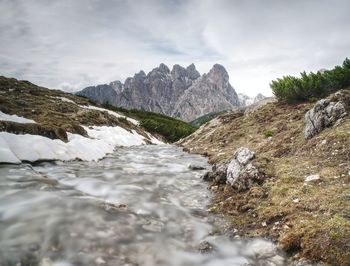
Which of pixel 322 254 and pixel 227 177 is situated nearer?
pixel 322 254

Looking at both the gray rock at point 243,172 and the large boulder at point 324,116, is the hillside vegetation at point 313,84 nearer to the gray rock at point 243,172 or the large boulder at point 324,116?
the large boulder at point 324,116

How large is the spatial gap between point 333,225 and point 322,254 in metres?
0.99

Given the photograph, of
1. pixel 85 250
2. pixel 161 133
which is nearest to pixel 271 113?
pixel 85 250

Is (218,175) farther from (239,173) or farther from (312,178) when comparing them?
(312,178)

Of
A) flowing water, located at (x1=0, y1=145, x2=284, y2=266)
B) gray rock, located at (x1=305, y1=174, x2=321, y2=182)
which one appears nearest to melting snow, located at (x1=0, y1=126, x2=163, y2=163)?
flowing water, located at (x1=0, y1=145, x2=284, y2=266)

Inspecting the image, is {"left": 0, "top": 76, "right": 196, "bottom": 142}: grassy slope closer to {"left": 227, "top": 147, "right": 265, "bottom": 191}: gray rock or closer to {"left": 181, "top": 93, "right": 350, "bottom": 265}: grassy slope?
{"left": 227, "top": 147, "right": 265, "bottom": 191}: gray rock

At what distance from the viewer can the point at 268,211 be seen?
351 inches

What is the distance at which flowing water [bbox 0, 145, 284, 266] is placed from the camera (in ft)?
21.8

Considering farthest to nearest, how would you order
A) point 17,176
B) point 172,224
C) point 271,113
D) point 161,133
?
1. point 161,133
2. point 271,113
3. point 17,176
4. point 172,224

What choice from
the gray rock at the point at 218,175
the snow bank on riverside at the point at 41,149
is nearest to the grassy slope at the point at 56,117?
the snow bank on riverside at the point at 41,149

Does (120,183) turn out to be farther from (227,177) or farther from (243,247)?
(243,247)

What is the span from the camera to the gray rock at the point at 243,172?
11516 millimetres

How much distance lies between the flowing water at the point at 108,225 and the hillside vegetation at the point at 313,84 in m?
18.8

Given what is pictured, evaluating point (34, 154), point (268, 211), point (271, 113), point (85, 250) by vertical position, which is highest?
point (271, 113)
